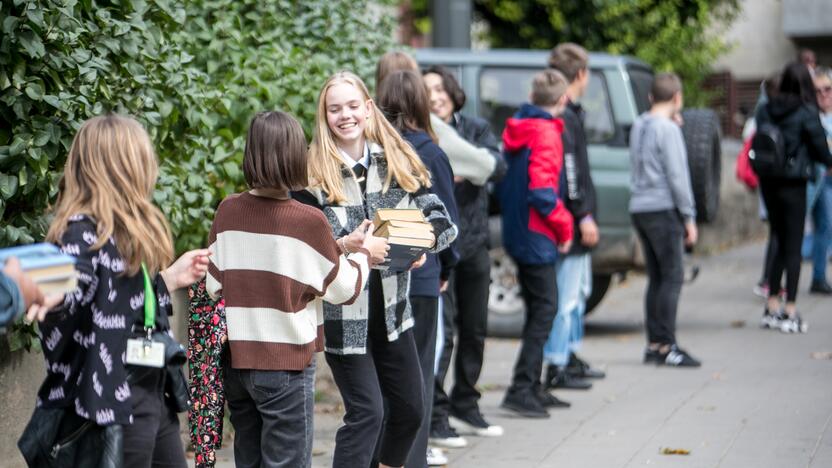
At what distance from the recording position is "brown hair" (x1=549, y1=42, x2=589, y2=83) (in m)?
7.86

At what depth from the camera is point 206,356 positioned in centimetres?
451

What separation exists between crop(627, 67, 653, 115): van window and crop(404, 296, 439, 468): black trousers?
4.98m

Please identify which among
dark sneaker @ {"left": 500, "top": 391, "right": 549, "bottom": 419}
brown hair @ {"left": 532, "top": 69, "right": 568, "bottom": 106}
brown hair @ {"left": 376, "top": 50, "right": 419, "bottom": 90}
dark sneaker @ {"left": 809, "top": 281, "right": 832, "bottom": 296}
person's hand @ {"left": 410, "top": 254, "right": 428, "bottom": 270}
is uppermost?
brown hair @ {"left": 376, "top": 50, "right": 419, "bottom": 90}

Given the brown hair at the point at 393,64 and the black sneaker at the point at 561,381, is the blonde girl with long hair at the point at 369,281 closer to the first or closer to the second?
the brown hair at the point at 393,64

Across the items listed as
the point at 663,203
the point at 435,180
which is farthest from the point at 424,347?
the point at 663,203

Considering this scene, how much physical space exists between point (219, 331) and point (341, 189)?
0.71 m

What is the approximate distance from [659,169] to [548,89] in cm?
157

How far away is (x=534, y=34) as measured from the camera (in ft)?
53.9

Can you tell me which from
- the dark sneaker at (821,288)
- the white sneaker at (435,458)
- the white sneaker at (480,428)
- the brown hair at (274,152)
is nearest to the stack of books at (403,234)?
the brown hair at (274,152)

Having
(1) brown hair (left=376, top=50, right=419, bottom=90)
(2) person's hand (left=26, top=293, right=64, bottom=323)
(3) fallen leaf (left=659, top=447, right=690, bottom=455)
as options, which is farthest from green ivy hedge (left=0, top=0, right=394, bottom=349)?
(3) fallen leaf (left=659, top=447, right=690, bottom=455)

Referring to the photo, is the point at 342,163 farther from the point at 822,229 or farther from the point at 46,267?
the point at 822,229

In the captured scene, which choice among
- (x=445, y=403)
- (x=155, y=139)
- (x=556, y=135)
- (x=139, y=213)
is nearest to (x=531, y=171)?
(x=556, y=135)

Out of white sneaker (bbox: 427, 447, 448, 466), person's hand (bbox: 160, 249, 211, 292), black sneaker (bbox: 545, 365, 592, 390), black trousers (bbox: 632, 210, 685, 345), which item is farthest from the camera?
black trousers (bbox: 632, 210, 685, 345)

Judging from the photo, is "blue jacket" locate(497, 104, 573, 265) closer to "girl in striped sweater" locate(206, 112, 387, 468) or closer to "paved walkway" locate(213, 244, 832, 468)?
"paved walkway" locate(213, 244, 832, 468)
